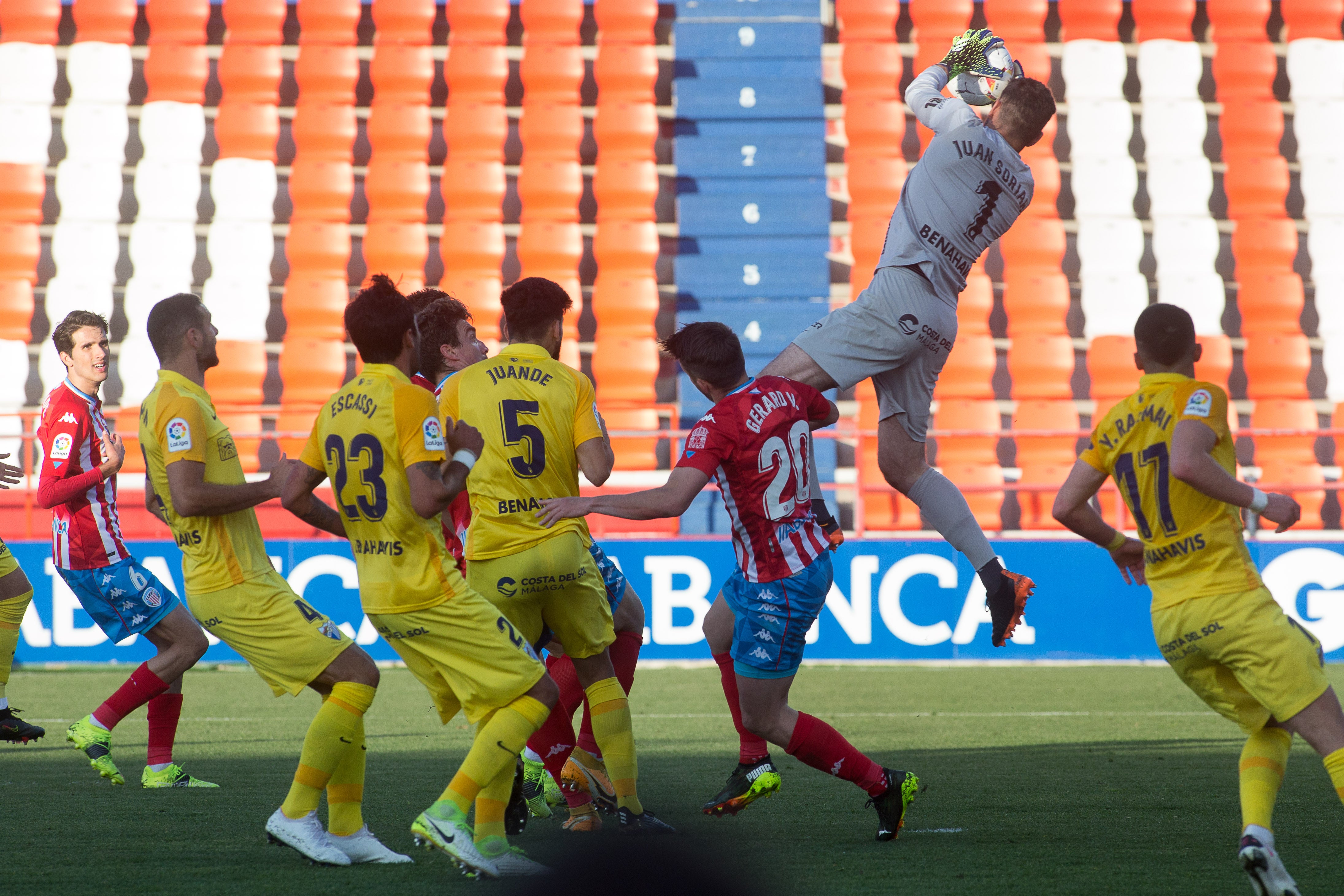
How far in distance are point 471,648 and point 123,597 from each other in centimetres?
→ 279

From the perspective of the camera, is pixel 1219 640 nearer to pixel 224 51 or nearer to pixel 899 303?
pixel 899 303

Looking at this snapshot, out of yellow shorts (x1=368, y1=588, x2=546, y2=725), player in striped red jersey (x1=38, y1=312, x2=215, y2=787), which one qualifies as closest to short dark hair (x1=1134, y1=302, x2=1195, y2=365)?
yellow shorts (x1=368, y1=588, x2=546, y2=725)

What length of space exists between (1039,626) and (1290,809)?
6.39 m

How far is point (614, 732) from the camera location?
4.48 meters

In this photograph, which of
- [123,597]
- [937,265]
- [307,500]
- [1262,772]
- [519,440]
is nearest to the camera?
[1262,772]

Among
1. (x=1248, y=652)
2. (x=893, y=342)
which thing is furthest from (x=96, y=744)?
(x=1248, y=652)

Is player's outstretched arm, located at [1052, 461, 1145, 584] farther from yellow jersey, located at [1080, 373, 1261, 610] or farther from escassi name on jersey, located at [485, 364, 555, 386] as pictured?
escassi name on jersey, located at [485, 364, 555, 386]

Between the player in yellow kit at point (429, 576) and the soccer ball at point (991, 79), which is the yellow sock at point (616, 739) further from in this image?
the soccer ball at point (991, 79)

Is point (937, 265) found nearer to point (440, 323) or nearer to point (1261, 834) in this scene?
point (440, 323)

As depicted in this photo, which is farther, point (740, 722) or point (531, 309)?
point (740, 722)

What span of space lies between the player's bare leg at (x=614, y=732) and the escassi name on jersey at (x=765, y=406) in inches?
38.5

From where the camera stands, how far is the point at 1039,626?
1114 cm

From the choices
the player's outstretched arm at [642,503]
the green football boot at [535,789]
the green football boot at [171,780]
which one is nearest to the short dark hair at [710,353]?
the player's outstretched arm at [642,503]

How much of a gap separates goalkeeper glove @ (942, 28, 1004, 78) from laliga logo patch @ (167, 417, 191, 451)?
3.02 meters
